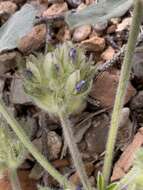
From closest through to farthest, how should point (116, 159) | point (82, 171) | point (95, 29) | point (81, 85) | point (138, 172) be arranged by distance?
1. point (138, 172)
2. point (81, 85)
3. point (82, 171)
4. point (116, 159)
5. point (95, 29)

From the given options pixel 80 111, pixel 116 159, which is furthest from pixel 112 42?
pixel 116 159

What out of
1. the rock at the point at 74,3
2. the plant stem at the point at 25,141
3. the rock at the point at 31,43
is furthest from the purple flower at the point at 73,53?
the rock at the point at 74,3

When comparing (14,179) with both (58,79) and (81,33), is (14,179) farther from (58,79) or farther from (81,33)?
(81,33)

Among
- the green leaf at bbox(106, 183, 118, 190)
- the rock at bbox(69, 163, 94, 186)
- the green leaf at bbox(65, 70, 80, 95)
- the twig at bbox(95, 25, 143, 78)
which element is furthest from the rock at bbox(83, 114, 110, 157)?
the green leaf at bbox(65, 70, 80, 95)

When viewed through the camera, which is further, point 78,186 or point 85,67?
point 78,186

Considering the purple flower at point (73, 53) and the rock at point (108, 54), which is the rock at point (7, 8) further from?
the purple flower at point (73, 53)

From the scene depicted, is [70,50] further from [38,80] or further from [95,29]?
[95,29]

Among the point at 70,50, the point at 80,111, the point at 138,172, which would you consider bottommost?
the point at 80,111
